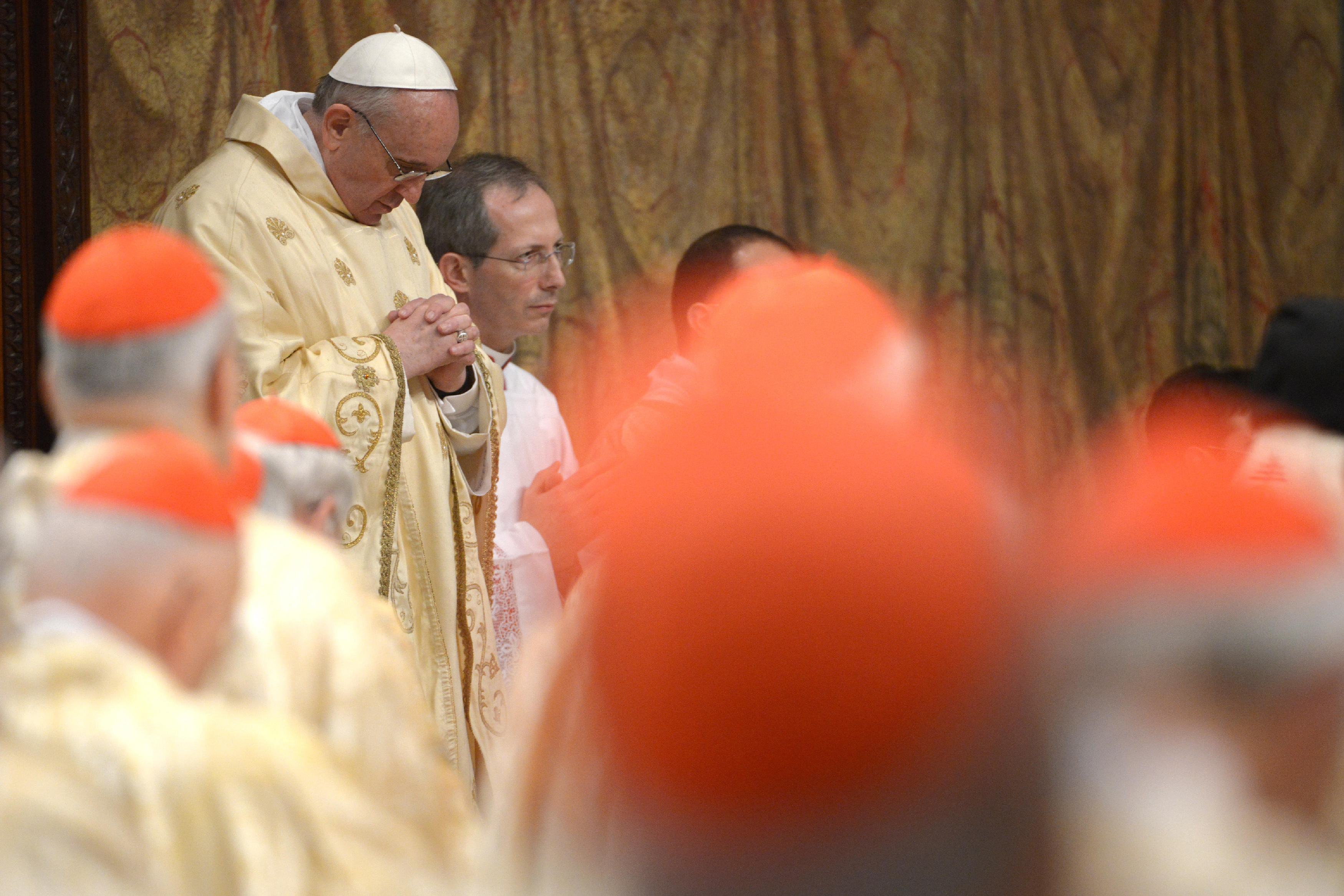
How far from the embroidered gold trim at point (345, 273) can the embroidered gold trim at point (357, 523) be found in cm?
56

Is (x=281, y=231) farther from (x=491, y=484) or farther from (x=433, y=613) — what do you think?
(x=433, y=613)

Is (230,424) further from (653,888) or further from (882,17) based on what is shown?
(882,17)

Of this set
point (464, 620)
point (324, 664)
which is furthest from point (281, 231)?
point (324, 664)

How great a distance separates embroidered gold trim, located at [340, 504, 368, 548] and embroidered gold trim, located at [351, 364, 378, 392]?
24cm

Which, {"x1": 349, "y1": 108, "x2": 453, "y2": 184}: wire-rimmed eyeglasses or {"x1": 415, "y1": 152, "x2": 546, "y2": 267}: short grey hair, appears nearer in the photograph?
{"x1": 349, "y1": 108, "x2": 453, "y2": 184}: wire-rimmed eyeglasses

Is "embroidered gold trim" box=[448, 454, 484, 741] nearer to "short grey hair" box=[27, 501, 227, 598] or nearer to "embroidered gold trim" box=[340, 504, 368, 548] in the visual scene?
"embroidered gold trim" box=[340, 504, 368, 548]

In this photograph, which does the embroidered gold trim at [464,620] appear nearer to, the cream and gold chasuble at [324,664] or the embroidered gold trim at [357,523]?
the embroidered gold trim at [357,523]

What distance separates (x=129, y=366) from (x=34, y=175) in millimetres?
3070

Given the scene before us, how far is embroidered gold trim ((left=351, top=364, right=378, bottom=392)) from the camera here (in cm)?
315

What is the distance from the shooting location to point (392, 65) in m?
3.41

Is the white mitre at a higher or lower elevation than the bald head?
higher

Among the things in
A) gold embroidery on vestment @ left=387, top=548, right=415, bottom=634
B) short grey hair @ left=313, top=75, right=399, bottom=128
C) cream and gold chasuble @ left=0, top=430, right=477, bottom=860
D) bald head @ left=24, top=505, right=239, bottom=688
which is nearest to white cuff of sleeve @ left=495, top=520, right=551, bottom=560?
gold embroidery on vestment @ left=387, top=548, right=415, bottom=634

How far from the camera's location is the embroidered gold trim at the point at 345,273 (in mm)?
3408

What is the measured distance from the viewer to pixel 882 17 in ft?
17.5
